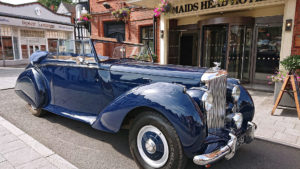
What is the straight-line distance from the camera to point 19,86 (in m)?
4.36

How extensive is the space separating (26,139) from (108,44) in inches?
78.7

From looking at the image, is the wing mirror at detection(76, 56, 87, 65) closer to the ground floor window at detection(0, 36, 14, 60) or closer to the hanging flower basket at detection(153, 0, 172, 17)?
the hanging flower basket at detection(153, 0, 172, 17)

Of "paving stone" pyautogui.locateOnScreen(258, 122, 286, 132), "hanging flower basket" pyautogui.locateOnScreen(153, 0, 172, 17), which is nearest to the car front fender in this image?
"paving stone" pyautogui.locateOnScreen(258, 122, 286, 132)

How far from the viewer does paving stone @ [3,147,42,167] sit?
102 inches

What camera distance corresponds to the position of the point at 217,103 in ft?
8.13

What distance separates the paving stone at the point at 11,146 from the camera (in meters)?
2.85

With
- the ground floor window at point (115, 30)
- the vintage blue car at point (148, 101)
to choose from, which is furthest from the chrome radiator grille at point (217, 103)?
the ground floor window at point (115, 30)

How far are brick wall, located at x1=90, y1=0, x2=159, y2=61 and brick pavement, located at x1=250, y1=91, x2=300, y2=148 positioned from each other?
5939 millimetres

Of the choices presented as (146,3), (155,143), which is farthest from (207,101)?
(146,3)

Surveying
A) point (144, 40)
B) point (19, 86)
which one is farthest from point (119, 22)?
point (19, 86)

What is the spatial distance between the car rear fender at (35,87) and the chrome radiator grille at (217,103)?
→ 10.2 feet

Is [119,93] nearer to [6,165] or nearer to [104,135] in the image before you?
[104,135]

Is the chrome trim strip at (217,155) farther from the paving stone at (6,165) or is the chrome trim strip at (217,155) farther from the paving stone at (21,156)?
the paving stone at (6,165)

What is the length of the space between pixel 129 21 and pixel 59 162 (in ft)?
29.4
